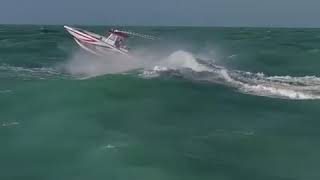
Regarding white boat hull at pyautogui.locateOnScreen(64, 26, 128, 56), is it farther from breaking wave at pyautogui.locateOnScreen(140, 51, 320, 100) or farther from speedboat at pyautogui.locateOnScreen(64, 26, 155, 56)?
breaking wave at pyautogui.locateOnScreen(140, 51, 320, 100)

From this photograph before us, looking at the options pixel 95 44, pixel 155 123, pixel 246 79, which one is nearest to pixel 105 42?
pixel 95 44

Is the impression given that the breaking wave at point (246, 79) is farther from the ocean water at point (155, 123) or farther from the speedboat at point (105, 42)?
the speedboat at point (105, 42)

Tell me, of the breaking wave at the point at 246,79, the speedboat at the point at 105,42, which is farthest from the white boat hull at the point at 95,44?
the breaking wave at the point at 246,79

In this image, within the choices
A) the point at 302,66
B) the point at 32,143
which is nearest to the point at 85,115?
the point at 32,143

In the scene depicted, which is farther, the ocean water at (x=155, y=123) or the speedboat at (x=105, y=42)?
the speedboat at (x=105, y=42)

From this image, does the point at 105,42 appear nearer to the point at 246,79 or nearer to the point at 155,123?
the point at 246,79

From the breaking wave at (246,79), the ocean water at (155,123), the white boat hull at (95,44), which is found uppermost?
the white boat hull at (95,44)

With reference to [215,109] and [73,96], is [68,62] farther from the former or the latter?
[215,109]

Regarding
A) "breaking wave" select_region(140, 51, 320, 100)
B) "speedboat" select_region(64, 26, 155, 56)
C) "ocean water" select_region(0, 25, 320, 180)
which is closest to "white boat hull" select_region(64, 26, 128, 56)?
"speedboat" select_region(64, 26, 155, 56)

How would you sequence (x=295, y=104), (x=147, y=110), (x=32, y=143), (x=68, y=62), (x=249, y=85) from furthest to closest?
1. (x=68, y=62)
2. (x=249, y=85)
3. (x=295, y=104)
4. (x=147, y=110)
5. (x=32, y=143)
